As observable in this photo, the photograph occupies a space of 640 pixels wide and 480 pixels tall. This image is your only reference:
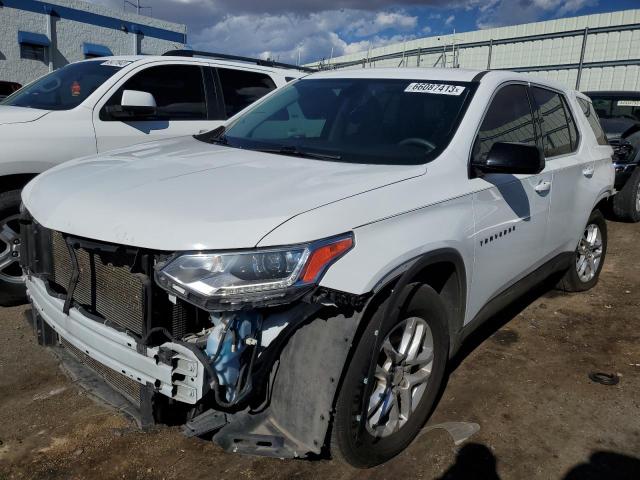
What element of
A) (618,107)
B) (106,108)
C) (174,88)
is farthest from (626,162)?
(106,108)

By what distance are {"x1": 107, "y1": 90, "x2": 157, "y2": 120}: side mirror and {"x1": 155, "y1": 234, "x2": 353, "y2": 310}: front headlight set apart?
288 centimetres

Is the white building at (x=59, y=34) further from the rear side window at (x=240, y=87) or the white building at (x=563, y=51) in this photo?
the rear side window at (x=240, y=87)

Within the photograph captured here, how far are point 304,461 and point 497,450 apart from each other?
3.15 ft

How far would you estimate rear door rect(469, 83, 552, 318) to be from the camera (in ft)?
9.46

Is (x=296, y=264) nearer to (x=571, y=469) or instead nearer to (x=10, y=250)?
(x=571, y=469)

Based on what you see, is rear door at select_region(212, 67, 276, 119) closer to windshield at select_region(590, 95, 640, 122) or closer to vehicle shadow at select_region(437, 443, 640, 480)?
vehicle shadow at select_region(437, 443, 640, 480)

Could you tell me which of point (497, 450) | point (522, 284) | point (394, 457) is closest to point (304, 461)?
point (394, 457)

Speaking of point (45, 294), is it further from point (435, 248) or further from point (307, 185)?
point (435, 248)

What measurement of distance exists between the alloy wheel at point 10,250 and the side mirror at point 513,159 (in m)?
3.20

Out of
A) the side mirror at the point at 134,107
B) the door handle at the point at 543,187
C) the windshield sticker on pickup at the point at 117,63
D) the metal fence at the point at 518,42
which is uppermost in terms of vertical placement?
the metal fence at the point at 518,42

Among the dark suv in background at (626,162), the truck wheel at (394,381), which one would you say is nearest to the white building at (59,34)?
the dark suv in background at (626,162)

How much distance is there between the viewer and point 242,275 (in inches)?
77.0

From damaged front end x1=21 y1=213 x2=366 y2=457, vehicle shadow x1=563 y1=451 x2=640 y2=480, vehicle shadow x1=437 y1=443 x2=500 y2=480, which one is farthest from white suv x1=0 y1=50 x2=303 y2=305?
vehicle shadow x1=563 y1=451 x2=640 y2=480

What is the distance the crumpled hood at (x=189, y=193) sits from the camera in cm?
198
